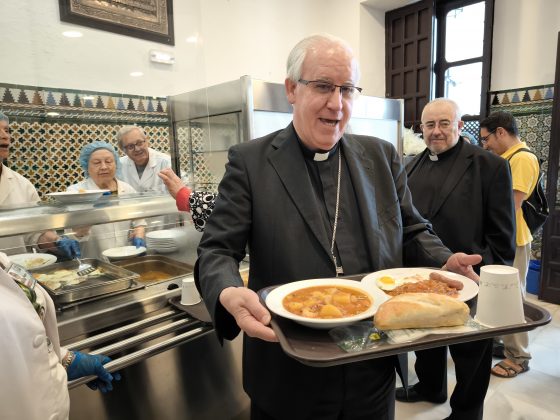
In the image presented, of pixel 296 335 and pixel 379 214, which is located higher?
pixel 379 214

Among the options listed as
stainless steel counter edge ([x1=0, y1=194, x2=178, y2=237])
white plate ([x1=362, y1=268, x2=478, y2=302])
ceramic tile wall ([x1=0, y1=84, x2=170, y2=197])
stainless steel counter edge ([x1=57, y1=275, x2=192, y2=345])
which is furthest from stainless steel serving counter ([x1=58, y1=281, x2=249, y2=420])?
ceramic tile wall ([x1=0, y1=84, x2=170, y2=197])

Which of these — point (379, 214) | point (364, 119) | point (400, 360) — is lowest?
point (400, 360)

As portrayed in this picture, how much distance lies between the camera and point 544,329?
3.51 m

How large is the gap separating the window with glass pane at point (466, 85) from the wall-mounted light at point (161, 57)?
3.51 m

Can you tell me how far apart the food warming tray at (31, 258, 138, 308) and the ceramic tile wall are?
1.11 m

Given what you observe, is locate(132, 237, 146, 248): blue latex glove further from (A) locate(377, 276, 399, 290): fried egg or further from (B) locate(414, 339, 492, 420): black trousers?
(B) locate(414, 339, 492, 420): black trousers

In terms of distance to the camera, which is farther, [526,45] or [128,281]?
[526,45]

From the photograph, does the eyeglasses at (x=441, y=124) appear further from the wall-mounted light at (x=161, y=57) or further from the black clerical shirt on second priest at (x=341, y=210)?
the wall-mounted light at (x=161, y=57)

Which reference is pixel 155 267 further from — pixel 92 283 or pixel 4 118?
pixel 4 118

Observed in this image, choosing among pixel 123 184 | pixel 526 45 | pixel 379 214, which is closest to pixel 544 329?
pixel 526 45

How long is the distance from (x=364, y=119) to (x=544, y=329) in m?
2.61

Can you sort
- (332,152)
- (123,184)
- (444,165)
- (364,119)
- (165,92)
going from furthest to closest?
(364,119), (165,92), (123,184), (444,165), (332,152)

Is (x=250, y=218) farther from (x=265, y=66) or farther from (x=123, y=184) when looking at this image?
(x=265, y=66)

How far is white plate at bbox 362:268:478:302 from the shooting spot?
3.25 ft
